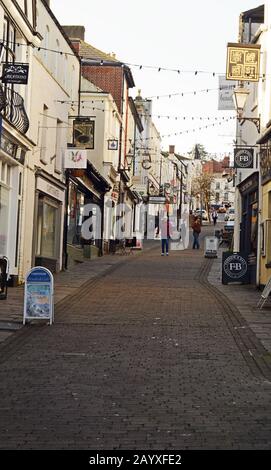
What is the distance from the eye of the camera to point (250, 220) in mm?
23438

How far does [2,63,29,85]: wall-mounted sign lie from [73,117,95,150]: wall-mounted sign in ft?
31.2

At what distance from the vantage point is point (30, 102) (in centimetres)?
1947

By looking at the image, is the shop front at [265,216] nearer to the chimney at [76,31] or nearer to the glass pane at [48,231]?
the glass pane at [48,231]

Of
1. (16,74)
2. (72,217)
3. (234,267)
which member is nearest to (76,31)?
(72,217)

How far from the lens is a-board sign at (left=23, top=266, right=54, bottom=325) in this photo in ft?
41.3

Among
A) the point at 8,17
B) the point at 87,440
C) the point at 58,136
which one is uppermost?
the point at 8,17

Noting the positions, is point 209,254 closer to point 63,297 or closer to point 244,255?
point 244,255

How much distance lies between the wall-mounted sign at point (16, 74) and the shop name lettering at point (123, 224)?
13810mm

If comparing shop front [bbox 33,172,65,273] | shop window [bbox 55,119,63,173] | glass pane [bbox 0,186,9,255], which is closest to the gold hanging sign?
shop front [bbox 33,172,65,273]

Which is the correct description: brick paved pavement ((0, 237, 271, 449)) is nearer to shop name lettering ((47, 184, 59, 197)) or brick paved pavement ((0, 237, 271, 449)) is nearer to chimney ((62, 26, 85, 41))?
shop name lettering ((47, 184, 59, 197))

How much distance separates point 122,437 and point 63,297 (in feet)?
34.9

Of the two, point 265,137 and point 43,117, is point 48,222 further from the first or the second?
point 265,137
